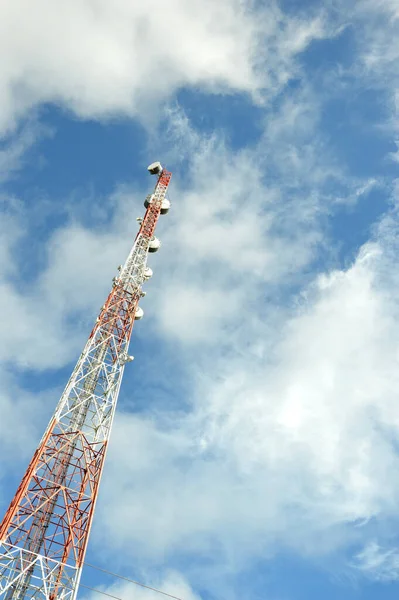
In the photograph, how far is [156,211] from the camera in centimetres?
5588

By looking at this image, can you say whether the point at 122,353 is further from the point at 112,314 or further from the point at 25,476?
the point at 25,476

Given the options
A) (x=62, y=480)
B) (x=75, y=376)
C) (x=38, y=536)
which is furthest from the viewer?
(x=75, y=376)

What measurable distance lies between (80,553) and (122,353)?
16.5m

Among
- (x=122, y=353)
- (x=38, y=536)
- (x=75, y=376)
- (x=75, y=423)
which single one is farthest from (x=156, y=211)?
(x=38, y=536)

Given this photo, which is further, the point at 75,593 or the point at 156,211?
the point at 156,211

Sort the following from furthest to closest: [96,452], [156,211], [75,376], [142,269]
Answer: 1. [156,211]
2. [142,269]
3. [75,376]
4. [96,452]

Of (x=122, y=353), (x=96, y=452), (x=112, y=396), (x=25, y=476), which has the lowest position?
(x=25, y=476)

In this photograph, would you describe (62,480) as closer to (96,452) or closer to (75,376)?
(96,452)

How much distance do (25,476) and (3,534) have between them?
4207 mm

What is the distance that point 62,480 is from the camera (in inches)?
1416

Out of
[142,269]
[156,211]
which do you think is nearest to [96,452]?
[142,269]

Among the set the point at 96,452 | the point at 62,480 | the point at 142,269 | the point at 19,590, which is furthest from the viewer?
the point at 142,269

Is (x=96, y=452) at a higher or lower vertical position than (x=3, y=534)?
higher

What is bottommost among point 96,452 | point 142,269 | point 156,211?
point 96,452
